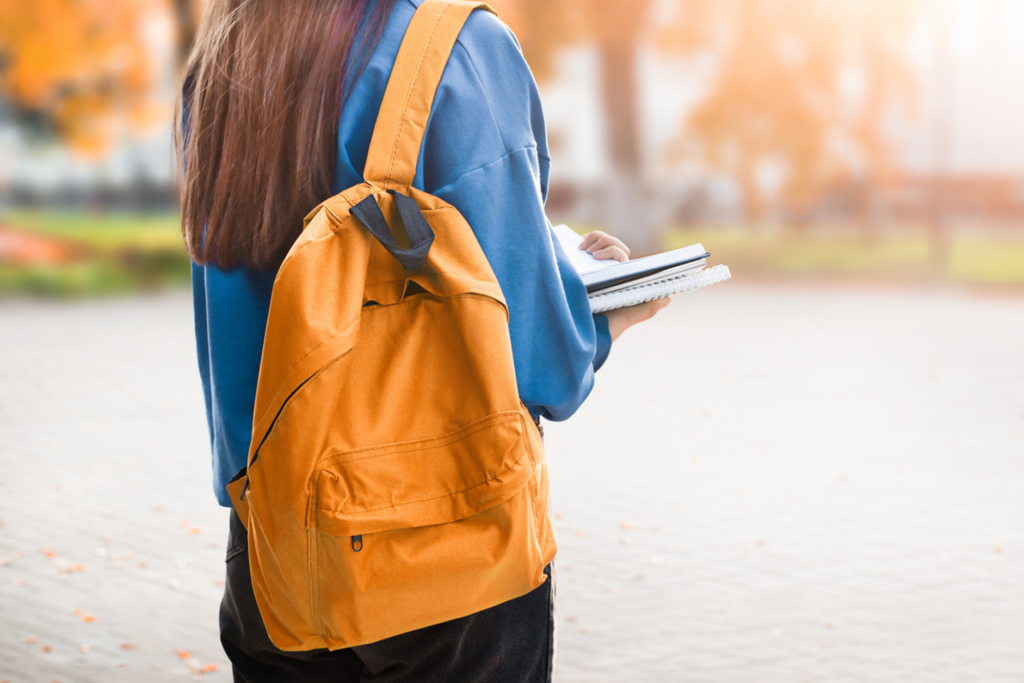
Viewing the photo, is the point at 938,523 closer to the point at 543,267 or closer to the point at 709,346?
the point at 543,267

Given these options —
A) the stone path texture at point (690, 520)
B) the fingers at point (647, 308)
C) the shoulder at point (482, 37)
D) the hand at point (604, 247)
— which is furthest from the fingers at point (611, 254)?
the stone path texture at point (690, 520)

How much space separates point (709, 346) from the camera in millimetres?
11953

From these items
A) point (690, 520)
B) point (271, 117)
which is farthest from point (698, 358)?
point (271, 117)

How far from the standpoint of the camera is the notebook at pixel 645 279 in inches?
61.0

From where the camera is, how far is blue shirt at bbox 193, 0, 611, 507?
133 cm

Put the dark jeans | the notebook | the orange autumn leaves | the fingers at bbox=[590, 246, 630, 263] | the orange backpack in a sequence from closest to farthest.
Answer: the orange backpack
the dark jeans
the notebook
the fingers at bbox=[590, 246, 630, 263]
the orange autumn leaves

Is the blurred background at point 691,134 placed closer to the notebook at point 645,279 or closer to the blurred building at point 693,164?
the blurred building at point 693,164

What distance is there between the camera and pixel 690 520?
571 centimetres

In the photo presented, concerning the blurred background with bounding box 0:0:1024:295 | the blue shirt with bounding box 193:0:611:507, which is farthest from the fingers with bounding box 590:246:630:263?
the blurred background with bounding box 0:0:1024:295

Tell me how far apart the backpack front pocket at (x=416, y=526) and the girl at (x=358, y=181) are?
0.15 m

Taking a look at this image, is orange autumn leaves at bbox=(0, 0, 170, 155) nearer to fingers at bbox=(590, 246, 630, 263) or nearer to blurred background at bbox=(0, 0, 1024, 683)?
blurred background at bbox=(0, 0, 1024, 683)

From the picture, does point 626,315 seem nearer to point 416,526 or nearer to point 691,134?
point 416,526

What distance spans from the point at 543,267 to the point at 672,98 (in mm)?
20909

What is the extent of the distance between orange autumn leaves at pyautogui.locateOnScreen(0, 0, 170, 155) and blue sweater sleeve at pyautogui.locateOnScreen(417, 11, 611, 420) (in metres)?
18.9
